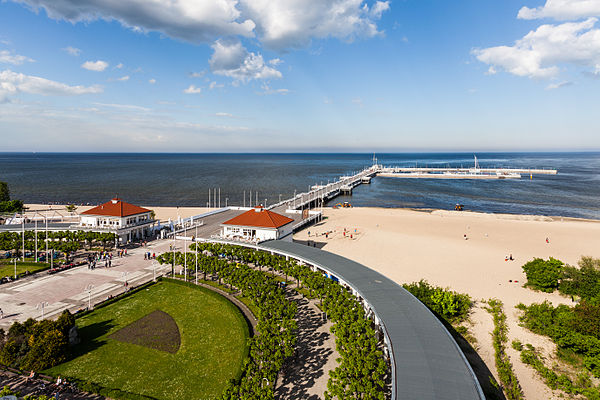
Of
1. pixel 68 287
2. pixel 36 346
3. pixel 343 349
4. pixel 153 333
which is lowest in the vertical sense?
pixel 153 333

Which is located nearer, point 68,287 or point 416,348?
point 416,348

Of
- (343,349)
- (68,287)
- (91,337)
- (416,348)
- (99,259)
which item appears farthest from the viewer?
(99,259)

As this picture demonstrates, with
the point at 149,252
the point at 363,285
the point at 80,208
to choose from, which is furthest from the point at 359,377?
the point at 80,208

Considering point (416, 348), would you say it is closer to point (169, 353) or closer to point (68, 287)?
point (169, 353)

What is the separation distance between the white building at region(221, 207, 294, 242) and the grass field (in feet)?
40.6

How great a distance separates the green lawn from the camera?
3493 centimetres

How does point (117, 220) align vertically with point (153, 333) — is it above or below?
above

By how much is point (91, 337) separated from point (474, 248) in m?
46.8

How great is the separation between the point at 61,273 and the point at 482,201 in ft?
324

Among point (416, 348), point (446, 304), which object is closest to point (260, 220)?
point (446, 304)

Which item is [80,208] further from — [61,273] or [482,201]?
[482,201]

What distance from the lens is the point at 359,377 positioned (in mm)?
16094

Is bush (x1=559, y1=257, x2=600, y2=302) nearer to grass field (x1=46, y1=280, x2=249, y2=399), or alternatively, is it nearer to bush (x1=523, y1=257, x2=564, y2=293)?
bush (x1=523, y1=257, x2=564, y2=293)

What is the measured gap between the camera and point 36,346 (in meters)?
19.5
